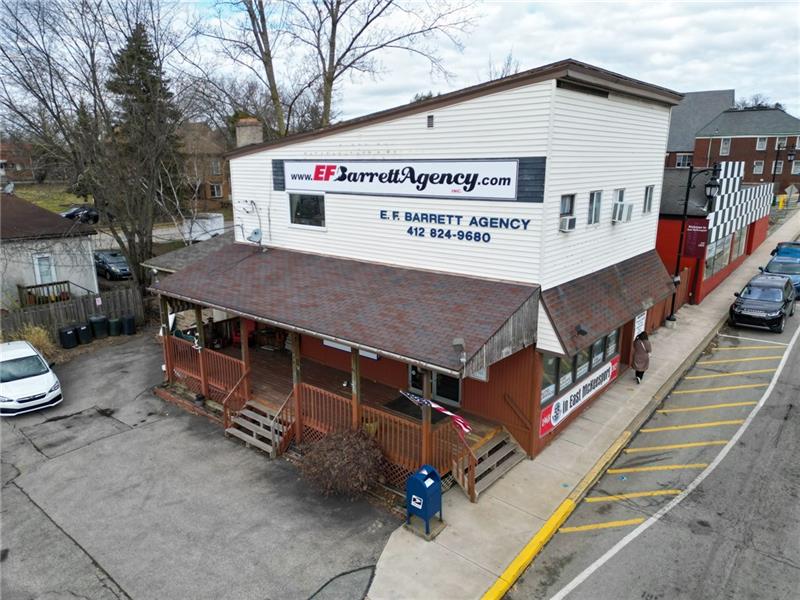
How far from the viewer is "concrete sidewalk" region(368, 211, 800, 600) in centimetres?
806

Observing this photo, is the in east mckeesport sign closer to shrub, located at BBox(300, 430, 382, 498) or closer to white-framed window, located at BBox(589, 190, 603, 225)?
white-framed window, located at BBox(589, 190, 603, 225)

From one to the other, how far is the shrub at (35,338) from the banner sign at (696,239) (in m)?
24.4

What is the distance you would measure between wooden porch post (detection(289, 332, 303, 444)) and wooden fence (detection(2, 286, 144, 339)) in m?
12.5

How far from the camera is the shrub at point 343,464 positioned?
9914 millimetres

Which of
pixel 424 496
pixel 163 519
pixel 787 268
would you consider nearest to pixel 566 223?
Result: pixel 424 496

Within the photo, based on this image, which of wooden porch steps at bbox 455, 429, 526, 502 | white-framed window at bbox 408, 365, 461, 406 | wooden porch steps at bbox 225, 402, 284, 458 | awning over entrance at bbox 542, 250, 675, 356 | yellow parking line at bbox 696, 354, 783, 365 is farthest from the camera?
yellow parking line at bbox 696, 354, 783, 365

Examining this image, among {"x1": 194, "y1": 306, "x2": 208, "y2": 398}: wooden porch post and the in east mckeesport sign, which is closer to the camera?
the in east mckeesport sign

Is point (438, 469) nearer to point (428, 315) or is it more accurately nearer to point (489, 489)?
point (489, 489)

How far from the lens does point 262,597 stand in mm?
7871

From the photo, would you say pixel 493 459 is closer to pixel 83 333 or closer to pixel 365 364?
pixel 365 364

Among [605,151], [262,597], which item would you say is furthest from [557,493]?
[605,151]

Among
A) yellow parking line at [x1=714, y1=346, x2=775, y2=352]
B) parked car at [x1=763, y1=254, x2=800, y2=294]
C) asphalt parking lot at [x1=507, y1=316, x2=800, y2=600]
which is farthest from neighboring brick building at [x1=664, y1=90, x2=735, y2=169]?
asphalt parking lot at [x1=507, y1=316, x2=800, y2=600]

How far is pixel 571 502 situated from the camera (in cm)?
984

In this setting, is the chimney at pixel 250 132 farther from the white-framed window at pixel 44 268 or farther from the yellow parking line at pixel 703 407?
the yellow parking line at pixel 703 407
